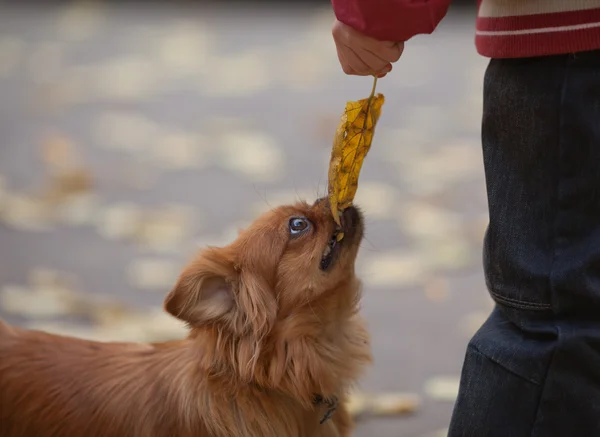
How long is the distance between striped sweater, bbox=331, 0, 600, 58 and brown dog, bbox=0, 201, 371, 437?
Result: 0.70 meters

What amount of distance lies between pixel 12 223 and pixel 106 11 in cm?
536

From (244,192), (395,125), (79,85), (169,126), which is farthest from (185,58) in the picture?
(244,192)

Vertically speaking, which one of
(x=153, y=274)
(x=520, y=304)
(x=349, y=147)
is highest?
(x=349, y=147)

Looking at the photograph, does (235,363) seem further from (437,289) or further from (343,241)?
(437,289)

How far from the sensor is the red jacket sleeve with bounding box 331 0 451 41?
73.2 inches

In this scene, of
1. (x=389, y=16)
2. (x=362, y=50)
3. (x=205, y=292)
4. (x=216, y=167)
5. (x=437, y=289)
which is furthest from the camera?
(x=216, y=167)

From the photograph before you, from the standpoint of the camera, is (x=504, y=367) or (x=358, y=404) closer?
(x=504, y=367)

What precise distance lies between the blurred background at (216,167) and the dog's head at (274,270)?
845 millimetres

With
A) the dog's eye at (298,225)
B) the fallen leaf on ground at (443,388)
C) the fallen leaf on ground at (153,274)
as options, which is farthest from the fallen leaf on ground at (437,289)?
the dog's eye at (298,225)

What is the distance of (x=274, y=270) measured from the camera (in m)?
2.42

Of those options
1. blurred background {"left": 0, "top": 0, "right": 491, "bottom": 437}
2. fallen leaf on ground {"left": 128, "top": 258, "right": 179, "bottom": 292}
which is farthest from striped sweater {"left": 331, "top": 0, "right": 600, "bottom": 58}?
fallen leaf on ground {"left": 128, "top": 258, "right": 179, "bottom": 292}

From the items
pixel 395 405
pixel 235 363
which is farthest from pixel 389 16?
pixel 395 405

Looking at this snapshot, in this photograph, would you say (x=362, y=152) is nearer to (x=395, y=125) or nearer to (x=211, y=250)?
(x=211, y=250)

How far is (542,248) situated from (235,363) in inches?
34.9
